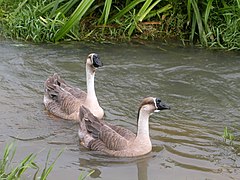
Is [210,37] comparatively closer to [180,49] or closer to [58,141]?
[180,49]

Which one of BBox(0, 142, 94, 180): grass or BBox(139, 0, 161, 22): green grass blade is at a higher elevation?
BBox(139, 0, 161, 22): green grass blade

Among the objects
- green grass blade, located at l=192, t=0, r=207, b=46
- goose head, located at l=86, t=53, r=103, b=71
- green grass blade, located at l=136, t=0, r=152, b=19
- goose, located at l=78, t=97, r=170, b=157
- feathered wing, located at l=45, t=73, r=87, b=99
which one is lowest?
goose, located at l=78, t=97, r=170, b=157

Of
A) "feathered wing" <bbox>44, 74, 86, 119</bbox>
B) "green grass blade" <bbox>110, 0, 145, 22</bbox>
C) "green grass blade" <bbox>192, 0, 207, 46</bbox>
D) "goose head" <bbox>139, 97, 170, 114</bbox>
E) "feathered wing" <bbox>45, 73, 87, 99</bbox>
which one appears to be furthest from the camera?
"green grass blade" <bbox>110, 0, 145, 22</bbox>

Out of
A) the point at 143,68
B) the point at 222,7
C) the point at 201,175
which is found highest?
the point at 222,7

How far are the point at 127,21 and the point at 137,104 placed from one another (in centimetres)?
296

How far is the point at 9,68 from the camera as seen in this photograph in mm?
10047

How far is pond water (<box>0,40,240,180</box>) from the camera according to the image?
707cm

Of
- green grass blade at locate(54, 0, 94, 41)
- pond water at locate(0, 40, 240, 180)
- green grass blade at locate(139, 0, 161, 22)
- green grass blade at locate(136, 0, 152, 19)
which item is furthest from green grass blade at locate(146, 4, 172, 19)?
green grass blade at locate(54, 0, 94, 41)

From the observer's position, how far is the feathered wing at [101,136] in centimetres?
738

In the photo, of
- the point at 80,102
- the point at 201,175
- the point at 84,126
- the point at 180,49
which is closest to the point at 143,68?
the point at 180,49

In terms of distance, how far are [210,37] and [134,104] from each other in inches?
114

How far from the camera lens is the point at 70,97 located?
8.65m

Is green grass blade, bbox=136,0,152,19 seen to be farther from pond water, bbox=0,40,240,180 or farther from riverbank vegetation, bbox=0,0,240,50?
pond water, bbox=0,40,240,180

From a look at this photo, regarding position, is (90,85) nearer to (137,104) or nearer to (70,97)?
(70,97)
